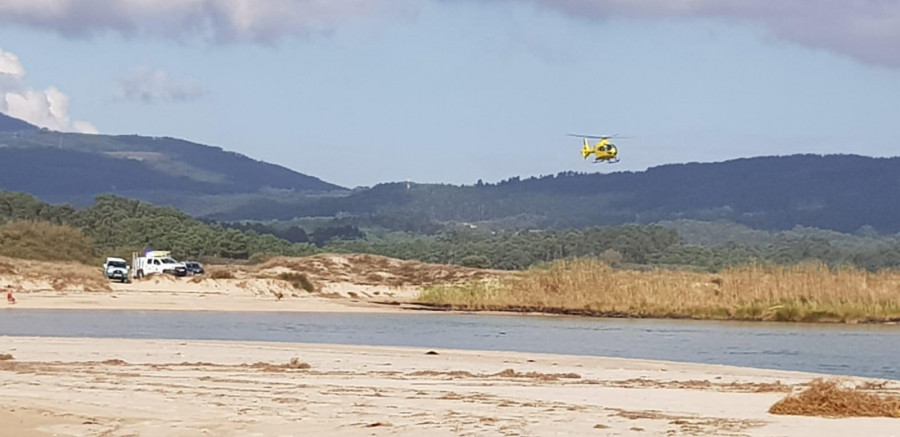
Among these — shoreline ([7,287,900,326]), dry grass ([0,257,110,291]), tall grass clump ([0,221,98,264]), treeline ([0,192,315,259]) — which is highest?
treeline ([0,192,315,259])

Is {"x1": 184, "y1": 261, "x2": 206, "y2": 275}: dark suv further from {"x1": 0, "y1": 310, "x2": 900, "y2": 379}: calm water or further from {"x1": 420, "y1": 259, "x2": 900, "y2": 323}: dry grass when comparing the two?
{"x1": 0, "y1": 310, "x2": 900, "y2": 379}: calm water

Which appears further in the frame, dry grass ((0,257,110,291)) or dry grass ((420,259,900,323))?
dry grass ((0,257,110,291))

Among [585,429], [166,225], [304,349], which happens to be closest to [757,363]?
[304,349]

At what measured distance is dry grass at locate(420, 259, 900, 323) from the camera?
4634 cm

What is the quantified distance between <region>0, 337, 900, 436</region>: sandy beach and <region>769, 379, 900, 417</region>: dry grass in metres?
0.30

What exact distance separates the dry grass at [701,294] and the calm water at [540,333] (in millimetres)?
2114

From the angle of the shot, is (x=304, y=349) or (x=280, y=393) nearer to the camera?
(x=280, y=393)

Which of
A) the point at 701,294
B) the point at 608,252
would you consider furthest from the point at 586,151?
the point at 608,252

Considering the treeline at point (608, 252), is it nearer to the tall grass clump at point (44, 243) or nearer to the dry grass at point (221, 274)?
the tall grass clump at point (44, 243)

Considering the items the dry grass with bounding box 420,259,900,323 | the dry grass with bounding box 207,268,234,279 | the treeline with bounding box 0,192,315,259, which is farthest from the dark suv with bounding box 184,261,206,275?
the dry grass with bounding box 420,259,900,323

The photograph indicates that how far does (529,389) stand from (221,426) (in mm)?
5808

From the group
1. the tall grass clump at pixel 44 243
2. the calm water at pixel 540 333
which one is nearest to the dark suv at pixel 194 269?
the tall grass clump at pixel 44 243

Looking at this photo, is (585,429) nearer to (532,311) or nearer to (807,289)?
(807,289)

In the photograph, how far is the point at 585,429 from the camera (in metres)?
14.5
